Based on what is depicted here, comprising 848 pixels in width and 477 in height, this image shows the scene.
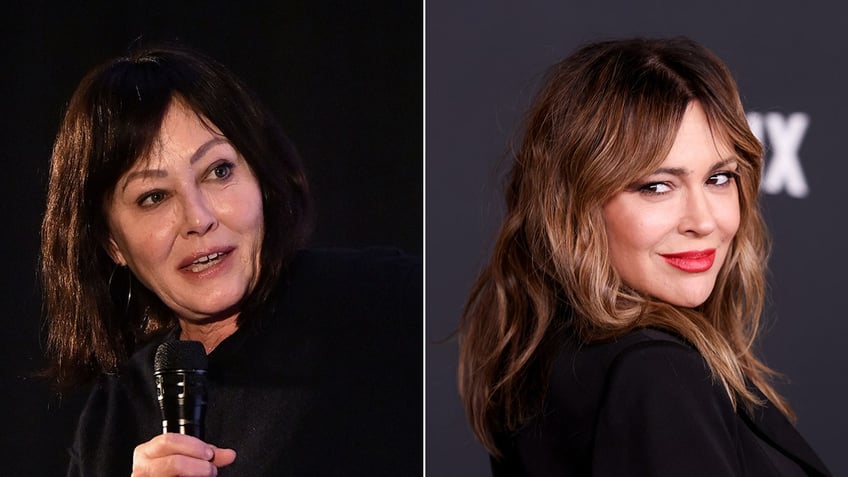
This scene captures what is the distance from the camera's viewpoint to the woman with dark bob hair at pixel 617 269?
5.74 feet

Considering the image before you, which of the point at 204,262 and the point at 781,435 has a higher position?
the point at 204,262

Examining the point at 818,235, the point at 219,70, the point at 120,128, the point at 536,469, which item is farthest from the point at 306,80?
the point at 818,235

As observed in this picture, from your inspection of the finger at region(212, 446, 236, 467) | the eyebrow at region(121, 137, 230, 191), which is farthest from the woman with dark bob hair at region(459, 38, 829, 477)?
the eyebrow at region(121, 137, 230, 191)

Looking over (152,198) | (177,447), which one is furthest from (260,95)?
(177,447)

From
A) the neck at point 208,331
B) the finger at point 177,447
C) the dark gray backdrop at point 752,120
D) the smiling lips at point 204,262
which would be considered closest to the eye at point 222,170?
the smiling lips at point 204,262

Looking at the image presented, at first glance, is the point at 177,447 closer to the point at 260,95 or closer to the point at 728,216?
the point at 260,95

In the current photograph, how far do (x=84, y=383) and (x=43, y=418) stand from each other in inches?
4.0

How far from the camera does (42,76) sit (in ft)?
6.75

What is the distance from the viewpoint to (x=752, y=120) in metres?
3.28

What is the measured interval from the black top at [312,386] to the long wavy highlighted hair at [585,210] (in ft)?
0.52

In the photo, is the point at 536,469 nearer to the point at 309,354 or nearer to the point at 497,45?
the point at 309,354

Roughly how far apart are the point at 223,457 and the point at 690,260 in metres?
0.93

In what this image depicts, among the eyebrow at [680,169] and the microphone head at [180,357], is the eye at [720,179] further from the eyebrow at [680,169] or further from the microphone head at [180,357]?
the microphone head at [180,357]

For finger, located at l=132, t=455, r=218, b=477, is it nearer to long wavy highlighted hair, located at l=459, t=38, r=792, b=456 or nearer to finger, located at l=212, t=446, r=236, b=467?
finger, located at l=212, t=446, r=236, b=467
